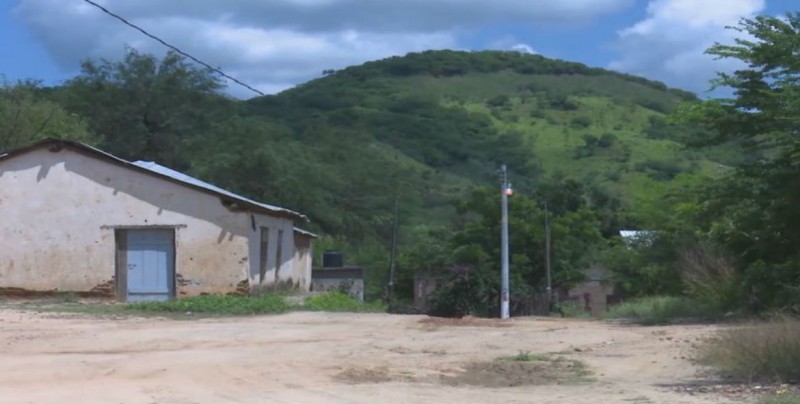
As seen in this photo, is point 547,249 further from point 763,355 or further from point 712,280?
point 763,355

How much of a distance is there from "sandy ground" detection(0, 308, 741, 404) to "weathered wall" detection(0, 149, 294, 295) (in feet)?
17.0

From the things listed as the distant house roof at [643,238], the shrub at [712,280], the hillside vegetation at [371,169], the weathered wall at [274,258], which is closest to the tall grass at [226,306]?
the weathered wall at [274,258]

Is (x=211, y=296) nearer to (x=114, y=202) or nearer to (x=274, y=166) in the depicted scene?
(x=114, y=202)

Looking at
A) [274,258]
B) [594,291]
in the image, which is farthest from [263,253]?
[594,291]

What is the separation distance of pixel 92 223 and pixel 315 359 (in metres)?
14.4

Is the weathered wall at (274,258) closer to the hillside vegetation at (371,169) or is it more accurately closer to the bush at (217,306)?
the bush at (217,306)

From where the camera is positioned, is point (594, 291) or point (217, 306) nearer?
point (217, 306)

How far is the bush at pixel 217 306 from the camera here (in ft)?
82.3

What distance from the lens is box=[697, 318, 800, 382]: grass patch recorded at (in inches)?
510

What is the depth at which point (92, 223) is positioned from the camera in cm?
2861

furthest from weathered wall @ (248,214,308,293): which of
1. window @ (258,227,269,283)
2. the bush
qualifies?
the bush

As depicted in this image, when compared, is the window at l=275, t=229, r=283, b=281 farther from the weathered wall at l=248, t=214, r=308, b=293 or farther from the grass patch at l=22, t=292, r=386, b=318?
the grass patch at l=22, t=292, r=386, b=318

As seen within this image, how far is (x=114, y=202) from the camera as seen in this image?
28578 millimetres

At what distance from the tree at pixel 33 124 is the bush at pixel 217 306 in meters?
23.1
